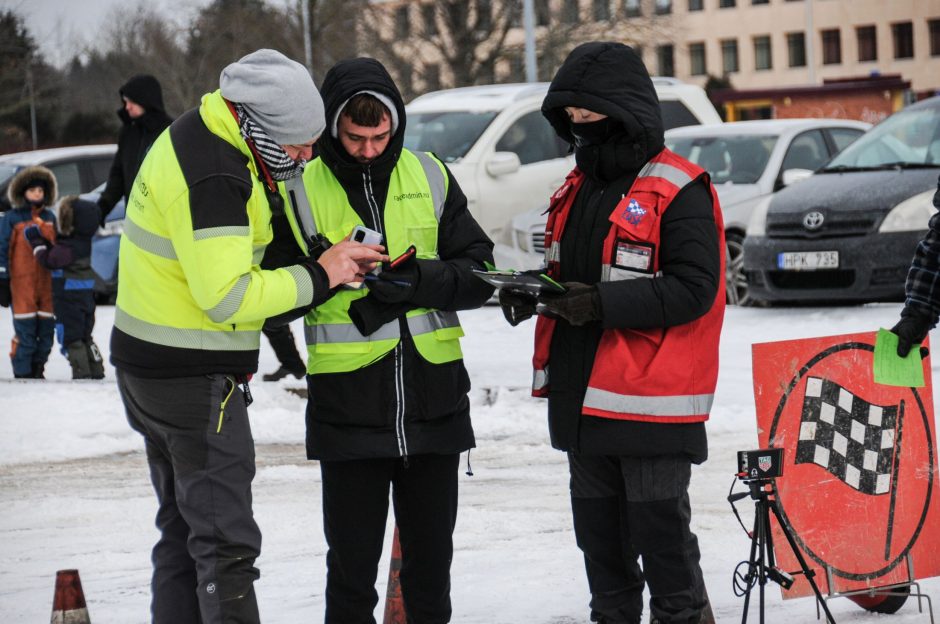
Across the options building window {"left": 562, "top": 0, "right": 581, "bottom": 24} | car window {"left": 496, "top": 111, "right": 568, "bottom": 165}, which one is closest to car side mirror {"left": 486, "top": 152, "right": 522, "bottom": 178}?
car window {"left": 496, "top": 111, "right": 568, "bottom": 165}

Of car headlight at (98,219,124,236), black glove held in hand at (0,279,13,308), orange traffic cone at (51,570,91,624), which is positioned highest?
car headlight at (98,219,124,236)

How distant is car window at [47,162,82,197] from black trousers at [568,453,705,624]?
13406mm

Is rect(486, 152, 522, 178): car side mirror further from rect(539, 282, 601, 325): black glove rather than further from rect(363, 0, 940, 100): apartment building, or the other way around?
rect(363, 0, 940, 100): apartment building

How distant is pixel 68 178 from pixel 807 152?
8.59 m

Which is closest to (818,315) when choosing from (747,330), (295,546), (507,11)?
(747,330)

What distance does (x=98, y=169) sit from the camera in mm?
16766

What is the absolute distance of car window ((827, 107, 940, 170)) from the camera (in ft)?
37.3

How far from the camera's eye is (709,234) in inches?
155

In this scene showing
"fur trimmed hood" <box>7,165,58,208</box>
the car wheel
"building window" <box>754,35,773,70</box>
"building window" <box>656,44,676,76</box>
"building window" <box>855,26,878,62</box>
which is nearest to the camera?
"fur trimmed hood" <box>7,165,58,208</box>

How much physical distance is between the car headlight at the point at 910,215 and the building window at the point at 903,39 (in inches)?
2420

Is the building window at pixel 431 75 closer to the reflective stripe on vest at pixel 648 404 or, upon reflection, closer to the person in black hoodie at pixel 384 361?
the person in black hoodie at pixel 384 361

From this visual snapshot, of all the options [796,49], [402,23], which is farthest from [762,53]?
[402,23]

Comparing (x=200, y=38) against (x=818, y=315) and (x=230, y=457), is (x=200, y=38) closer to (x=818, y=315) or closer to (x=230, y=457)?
(x=818, y=315)

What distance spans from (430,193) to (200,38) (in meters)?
51.2
